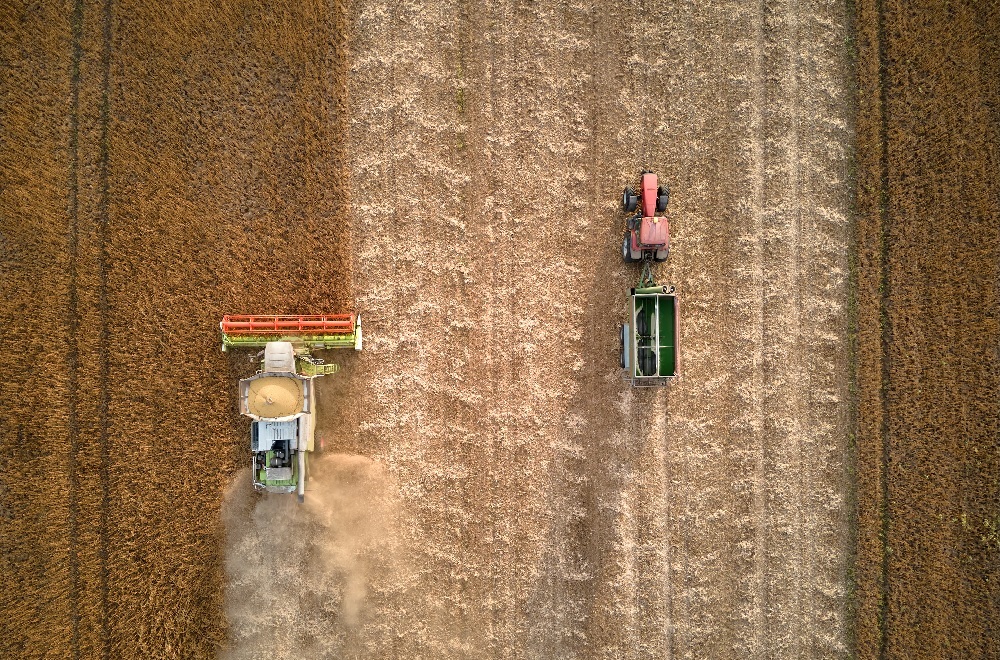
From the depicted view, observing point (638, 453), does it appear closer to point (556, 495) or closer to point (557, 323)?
point (556, 495)

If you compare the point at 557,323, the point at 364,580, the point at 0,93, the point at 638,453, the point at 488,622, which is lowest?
the point at 488,622

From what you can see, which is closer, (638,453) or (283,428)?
(283,428)

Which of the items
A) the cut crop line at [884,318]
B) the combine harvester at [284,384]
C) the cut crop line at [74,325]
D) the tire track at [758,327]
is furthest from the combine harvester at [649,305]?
the cut crop line at [74,325]

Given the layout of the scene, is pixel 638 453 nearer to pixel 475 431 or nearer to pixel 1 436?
pixel 475 431

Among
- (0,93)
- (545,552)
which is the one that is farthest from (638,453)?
(0,93)

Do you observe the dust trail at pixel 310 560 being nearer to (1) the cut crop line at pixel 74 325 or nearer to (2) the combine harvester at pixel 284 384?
(2) the combine harvester at pixel 284 384

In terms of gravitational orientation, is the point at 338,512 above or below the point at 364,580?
above
